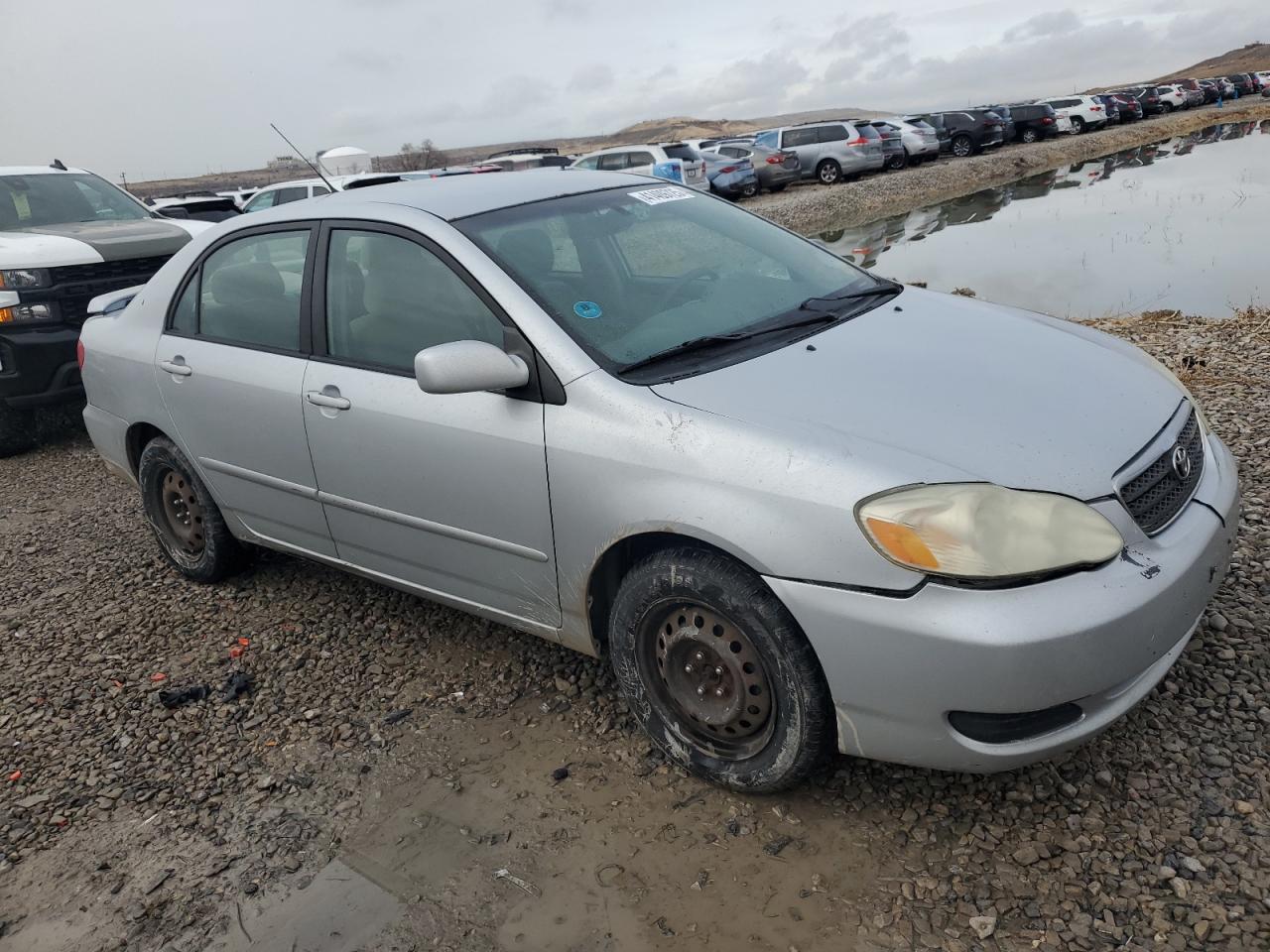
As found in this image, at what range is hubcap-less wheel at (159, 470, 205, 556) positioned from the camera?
14.7ft

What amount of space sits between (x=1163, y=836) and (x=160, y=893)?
8.73 ft

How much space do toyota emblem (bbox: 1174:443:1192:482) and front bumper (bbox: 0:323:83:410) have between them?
23.1ft

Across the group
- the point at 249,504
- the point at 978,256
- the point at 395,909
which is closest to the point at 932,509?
the point at 395,909

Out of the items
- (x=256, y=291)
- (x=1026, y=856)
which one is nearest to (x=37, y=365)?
(x=256, y=291)

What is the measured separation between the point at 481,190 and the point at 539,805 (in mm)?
2178

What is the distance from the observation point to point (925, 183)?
23.7m

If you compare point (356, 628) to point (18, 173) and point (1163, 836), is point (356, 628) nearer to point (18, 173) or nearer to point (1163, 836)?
point (1163, 836)

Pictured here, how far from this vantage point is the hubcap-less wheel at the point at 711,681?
8.54ft

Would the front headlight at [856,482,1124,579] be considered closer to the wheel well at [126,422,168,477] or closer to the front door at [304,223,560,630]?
the front door at [304,223,560,630]

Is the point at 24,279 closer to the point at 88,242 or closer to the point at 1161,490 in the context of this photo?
the point at 88,242

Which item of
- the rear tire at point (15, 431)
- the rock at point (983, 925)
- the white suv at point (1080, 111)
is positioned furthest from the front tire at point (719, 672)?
the white suv at point (1080, 111)

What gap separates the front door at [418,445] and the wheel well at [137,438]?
148cm

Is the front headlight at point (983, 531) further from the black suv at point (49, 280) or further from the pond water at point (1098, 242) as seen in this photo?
the black suv at point (49, 280)

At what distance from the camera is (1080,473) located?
2.41 meters
